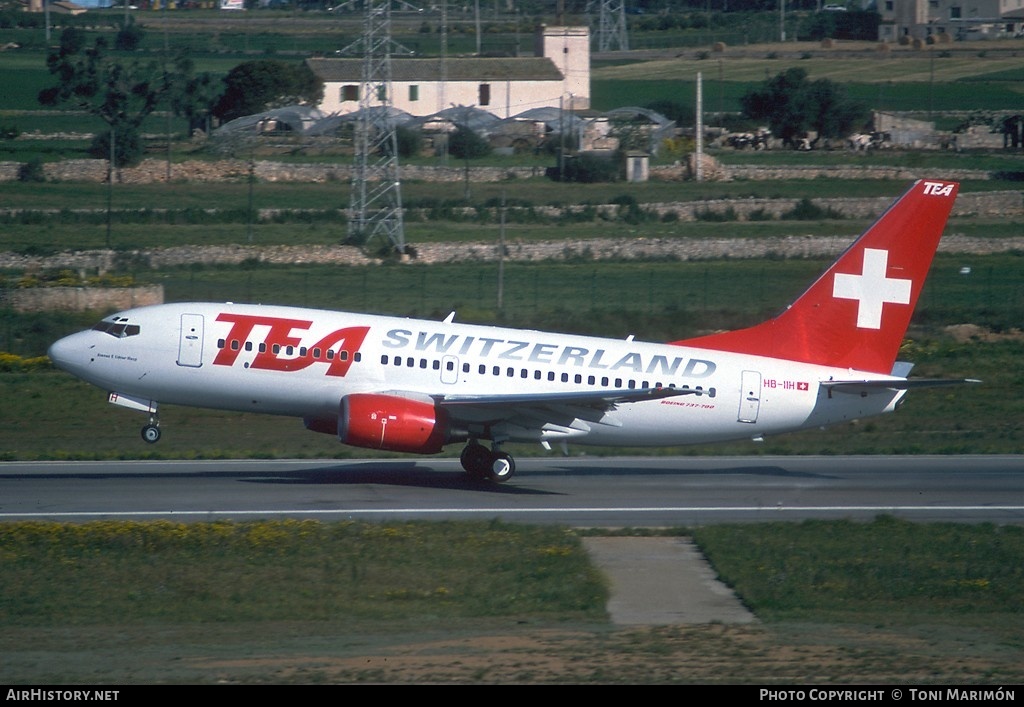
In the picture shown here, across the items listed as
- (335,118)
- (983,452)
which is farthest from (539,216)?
(983,452)

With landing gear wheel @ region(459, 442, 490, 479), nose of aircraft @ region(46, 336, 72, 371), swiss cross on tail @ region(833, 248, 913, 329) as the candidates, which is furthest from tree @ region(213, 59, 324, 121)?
swiss cross on tail @ region(833, 248, 913, 329)

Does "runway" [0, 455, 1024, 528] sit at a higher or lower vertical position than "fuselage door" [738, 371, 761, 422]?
lower

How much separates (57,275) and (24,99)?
72509 millimetres

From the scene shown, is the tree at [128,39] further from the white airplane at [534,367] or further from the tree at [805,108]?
the white airplane at [534,367]

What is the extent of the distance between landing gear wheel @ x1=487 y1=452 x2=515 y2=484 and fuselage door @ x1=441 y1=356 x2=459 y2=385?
6.46 ft

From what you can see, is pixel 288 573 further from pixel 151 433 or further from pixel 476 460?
pixel 151 433

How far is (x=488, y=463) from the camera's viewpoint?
28344 mm

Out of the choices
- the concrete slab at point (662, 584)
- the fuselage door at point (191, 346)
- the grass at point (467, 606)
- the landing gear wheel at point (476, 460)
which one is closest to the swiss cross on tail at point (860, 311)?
the landing gear wheel at point (476, 460)

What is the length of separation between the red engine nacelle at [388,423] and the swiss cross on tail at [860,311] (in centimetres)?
712

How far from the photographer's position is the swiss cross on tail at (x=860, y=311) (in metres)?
28.8

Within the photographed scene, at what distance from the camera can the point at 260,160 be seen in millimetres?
93188

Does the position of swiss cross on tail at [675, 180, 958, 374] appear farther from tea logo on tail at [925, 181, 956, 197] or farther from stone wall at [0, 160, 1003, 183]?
stone wall at [0, 160, 1003, 183]

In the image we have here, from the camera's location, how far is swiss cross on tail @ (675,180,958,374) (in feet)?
94.5

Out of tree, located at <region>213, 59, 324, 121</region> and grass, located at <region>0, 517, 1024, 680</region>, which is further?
tree, located at <region>213, 59, 324, 121</region>
